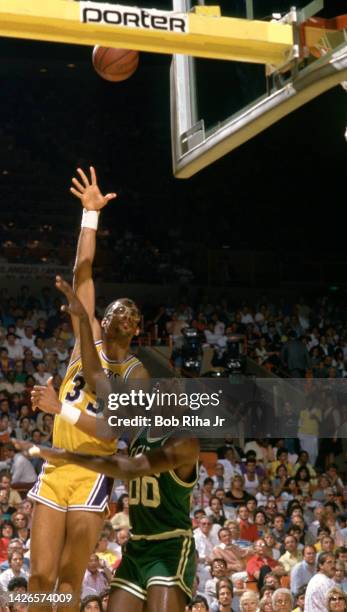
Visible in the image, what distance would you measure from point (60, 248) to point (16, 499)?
8656 millimetres

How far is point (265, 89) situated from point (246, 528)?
6569 millimetres

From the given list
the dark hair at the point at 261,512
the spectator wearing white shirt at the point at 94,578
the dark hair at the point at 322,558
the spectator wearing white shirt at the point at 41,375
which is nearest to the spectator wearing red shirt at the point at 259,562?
the dark hair at the point at 322,558

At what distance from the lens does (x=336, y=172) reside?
20625mm

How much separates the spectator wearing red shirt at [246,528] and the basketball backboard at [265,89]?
232 inches

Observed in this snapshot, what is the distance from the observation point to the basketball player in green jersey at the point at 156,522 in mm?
4653

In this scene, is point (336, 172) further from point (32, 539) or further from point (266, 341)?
point (32, 539)

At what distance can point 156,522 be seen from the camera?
15.8 feet

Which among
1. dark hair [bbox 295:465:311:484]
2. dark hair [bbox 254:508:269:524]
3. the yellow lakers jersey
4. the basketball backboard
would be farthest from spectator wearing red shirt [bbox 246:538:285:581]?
A: the basketball backboard

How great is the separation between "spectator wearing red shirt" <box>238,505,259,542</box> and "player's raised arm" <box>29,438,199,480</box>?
217 inches

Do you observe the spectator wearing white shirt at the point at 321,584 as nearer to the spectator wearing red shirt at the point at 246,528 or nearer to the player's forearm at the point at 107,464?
the spectator wearing red shirt at the point at 246,528

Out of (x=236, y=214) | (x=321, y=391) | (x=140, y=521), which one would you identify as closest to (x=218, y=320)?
(x=321, y=391)

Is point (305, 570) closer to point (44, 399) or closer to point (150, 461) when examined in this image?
point (150, 461)

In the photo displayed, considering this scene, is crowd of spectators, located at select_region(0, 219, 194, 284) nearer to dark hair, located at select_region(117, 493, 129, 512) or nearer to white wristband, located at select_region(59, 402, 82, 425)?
dark hair, located at select_region(117, 493, 129, 512)

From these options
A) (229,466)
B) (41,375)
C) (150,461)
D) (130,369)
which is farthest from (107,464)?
(41,375)
